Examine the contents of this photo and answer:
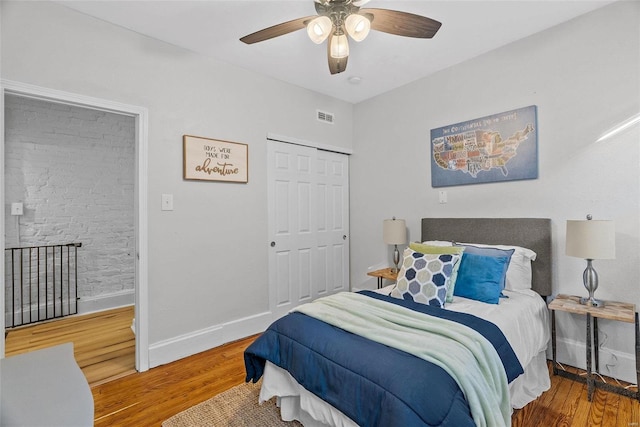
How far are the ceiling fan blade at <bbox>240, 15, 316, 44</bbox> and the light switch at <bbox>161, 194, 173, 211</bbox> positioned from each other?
1.41 meters

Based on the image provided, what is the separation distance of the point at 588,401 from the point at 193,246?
10.1 feet

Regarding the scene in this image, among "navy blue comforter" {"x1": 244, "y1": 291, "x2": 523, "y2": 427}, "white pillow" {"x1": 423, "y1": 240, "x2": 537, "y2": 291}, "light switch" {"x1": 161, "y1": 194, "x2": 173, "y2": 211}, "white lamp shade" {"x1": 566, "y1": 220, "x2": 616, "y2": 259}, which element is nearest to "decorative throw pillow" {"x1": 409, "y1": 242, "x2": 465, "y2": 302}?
"navy blue comforter" {"x1": 244, "y1": 291, "x2": 523, "y2": 427}

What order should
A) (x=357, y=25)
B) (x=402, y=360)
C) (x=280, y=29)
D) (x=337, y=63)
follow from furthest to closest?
(x=337, y=63) < (x=280, y=29) < (x=357, y=25) < (x=402, y=360)

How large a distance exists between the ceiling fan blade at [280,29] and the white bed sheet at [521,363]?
6.66ft

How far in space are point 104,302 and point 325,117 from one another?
361cm

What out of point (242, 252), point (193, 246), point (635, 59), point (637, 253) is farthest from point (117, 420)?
point (635, 59)

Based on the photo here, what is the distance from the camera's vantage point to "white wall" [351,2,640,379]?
217cm

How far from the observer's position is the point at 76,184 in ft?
12.3

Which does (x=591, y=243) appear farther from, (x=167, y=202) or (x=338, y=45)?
(x=167, y=202)

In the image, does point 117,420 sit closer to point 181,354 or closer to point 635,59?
point 181,354

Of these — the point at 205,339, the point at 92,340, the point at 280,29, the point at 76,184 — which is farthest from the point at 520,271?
the point at 76,184

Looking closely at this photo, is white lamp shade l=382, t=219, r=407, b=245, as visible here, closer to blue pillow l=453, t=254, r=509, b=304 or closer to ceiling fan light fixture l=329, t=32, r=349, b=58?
blue pillow l=453, t=254, r=509, b=304

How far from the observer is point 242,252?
10.1ft

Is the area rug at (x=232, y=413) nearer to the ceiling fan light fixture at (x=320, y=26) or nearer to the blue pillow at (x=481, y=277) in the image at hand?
the blue pillow at (x=481, y=277)
